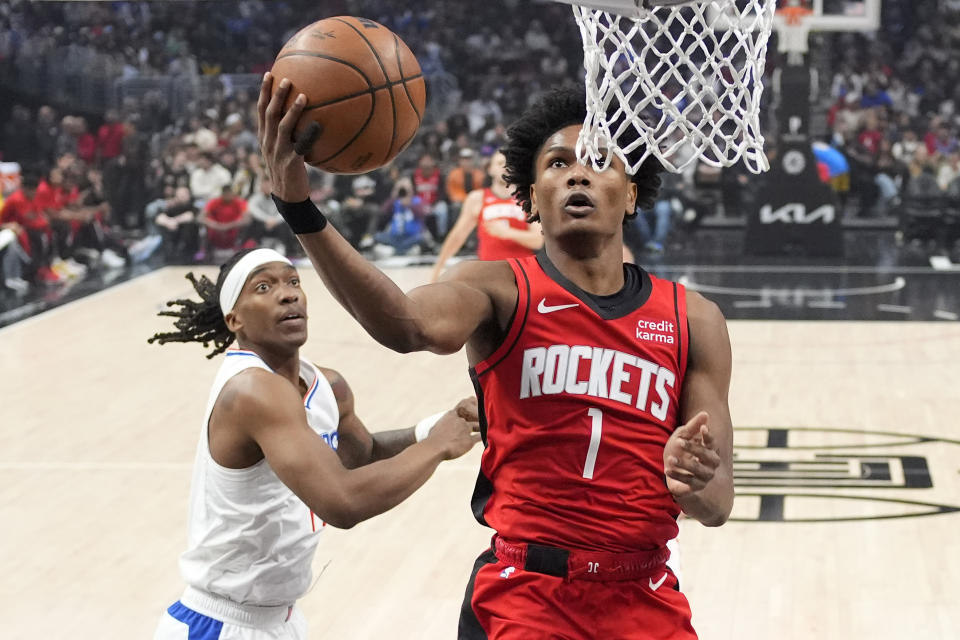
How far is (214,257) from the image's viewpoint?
15.6 m

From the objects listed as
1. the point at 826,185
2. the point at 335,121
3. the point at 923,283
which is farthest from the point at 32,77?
the point at 335,121

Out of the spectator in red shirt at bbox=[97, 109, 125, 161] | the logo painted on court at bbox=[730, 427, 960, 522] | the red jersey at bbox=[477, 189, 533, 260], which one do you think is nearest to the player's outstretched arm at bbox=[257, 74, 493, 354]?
the logo painted on court at bbox=[730, 427, 960, 522]

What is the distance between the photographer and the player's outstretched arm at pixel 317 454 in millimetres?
3092

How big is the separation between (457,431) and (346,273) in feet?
3.07

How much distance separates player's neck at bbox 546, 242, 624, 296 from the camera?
3.00 metres

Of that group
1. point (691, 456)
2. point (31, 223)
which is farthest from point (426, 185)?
point (691, 456)

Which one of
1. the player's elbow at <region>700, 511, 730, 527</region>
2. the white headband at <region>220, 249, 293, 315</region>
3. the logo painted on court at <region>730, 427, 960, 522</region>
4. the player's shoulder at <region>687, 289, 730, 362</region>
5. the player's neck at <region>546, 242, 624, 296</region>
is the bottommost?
the logo painted on court at <region>730, 427, 960, 522</region>

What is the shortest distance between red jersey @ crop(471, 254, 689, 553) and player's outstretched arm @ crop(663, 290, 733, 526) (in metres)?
0.05

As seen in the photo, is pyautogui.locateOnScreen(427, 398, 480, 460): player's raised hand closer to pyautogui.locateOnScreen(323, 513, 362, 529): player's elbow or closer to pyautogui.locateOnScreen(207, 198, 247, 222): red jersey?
pyautogui.locateOnScreen(323, 513, 362, 529): player's elbow

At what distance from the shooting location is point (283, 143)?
2.38m

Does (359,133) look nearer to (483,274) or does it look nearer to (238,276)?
(483,274)

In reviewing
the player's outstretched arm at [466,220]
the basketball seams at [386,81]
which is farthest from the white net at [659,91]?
the player's outstretched arm at [466,220]

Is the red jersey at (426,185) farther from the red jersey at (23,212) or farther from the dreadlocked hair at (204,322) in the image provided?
the dreadlocked hair at (204,322)

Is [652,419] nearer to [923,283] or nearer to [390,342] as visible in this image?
[390,342]
